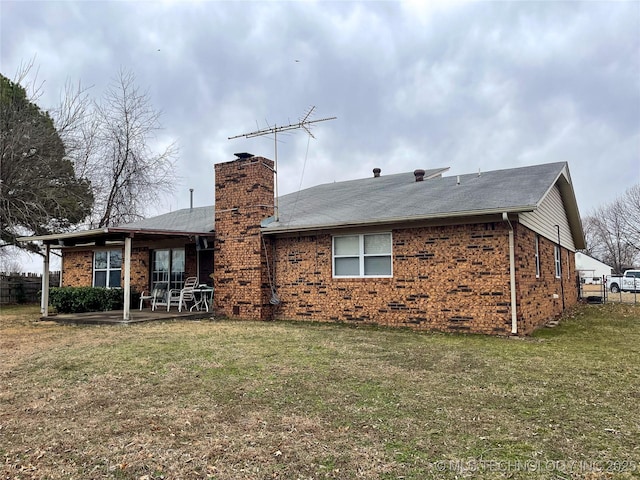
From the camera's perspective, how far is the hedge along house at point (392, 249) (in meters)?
9.24

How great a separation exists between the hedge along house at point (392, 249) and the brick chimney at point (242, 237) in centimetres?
3

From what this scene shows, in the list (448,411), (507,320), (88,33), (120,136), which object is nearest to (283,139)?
(88,33)

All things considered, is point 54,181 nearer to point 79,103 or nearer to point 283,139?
point 79,103

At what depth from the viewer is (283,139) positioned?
12.7 metres

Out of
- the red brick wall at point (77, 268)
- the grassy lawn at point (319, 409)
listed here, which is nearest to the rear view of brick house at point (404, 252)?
the grassy lawn at point (319, 409)

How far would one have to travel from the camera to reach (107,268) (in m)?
16.5

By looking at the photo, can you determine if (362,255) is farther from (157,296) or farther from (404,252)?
(157,296)

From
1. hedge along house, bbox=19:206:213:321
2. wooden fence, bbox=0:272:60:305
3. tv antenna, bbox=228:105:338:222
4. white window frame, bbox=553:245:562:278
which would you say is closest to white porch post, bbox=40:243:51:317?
hedge along house, bbox=19:206:213:321

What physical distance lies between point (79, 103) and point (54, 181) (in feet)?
12.0

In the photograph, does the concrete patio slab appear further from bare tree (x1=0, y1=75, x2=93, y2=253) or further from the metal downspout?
bare tree (x1=0, y1=75, x2=93, y2=253)

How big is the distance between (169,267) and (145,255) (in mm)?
1136

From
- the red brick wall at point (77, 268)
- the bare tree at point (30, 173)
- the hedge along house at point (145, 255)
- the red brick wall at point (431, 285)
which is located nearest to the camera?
the red brick wall at point (431, 285)

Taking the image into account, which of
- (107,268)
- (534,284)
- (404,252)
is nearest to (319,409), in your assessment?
(404,252)

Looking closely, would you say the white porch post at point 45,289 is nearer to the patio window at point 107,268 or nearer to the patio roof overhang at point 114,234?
Result: the patio roof overhang at point 114,234
